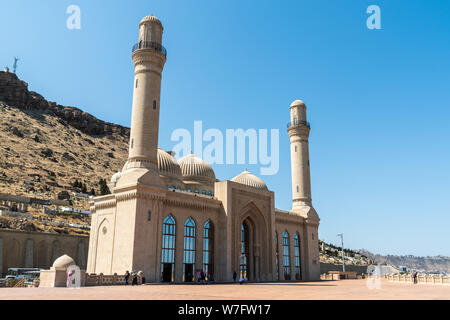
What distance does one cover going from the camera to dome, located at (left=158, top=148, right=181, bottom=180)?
125 feet

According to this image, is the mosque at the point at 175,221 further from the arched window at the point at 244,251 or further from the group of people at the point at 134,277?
the group of people at the point at 134,277

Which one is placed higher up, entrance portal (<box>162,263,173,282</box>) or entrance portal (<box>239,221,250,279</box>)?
entrance portal (<box>239,221,250,279</box>)

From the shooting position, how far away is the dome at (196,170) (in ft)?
142

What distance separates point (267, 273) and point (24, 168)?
6545 cm

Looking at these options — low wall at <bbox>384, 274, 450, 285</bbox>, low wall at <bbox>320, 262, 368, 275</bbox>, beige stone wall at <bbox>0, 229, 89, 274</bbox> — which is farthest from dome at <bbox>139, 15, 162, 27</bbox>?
low wall at <bbox>320, 262, 368, 275</bbox>

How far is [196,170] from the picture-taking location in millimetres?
43531

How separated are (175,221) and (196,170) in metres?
13.3

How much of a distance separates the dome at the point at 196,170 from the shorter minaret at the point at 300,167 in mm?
9426

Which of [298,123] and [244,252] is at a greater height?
[298,123]

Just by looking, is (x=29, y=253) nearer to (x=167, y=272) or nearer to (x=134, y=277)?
(x=167, y=272)

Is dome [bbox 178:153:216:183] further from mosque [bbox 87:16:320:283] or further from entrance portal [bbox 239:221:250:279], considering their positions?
entrance portal [bbox 239:221:250:279]

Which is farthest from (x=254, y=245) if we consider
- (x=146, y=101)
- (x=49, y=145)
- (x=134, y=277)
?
(x=49, y=145)

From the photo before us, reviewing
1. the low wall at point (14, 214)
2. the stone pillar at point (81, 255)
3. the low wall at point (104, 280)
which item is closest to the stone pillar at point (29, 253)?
the stone pillar at point (81, 255)

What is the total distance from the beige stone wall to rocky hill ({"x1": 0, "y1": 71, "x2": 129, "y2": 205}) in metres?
21.3
